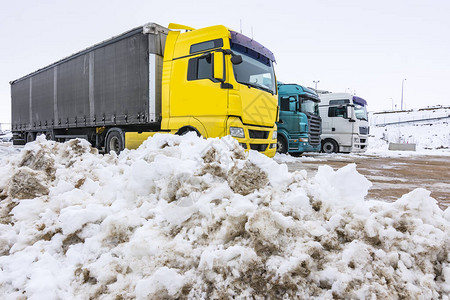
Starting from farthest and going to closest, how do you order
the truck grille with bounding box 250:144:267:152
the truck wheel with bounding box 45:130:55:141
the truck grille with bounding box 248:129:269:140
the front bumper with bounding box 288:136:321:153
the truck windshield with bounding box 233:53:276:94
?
the front bumper with bounding box 288:136:321:153 < the truck wheel with bounding box 45:130:55:141 < the truck grille with bounding box 250:144:267:152 < the truck grille with bounding box 248:129:269:140 < the truck windshield with bounding box 233:53:276:94

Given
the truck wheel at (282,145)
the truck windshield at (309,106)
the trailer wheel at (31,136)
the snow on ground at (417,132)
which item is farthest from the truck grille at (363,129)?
the trailer wheel at (31,136)

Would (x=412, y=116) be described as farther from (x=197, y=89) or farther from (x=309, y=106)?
(x=197, y=89)

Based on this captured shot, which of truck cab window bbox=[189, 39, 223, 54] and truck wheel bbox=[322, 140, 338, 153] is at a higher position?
truck cab window bbox=[189, 39, 223, 54]

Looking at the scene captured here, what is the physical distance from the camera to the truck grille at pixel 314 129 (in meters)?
12.2

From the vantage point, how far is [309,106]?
40.2 feet

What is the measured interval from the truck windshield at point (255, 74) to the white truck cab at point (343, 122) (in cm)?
853

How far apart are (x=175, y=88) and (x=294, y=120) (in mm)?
6430

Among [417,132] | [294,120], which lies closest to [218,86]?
[294,120]

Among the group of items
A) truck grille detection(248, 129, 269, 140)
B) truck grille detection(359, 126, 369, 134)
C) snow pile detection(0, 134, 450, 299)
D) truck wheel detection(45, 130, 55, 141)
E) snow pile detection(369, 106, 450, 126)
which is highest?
snow pile detection(369, 106, 450, 126)

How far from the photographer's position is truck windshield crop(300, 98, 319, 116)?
11.9 meters

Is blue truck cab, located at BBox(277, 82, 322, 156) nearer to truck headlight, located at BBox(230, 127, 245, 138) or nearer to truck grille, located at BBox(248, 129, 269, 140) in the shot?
truck grille, located at BBox(248, 129, 269, 140)

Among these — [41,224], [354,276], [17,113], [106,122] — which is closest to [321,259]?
[354,276]

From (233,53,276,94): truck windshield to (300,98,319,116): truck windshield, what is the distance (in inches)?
201

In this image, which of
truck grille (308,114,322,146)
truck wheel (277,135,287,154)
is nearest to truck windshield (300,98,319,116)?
truck grille (308,114,322,146)
